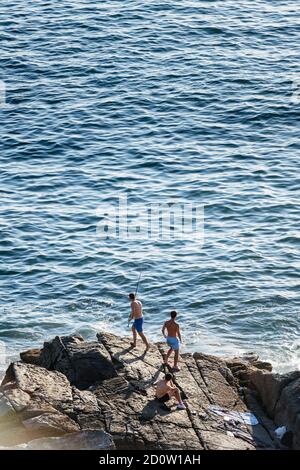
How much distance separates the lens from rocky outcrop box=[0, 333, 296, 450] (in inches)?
1101

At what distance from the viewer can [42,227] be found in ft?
150

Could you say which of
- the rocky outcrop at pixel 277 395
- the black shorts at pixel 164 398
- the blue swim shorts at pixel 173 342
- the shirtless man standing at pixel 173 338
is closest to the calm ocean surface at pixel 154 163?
the rocky outcrop at pixel 277 395

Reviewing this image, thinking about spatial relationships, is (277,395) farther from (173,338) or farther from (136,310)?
(136,310)

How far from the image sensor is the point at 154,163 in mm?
50812

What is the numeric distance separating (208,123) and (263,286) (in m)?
14.9

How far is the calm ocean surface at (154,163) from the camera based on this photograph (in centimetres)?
4041

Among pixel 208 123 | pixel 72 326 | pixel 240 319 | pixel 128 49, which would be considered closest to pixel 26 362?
pixel 72 326

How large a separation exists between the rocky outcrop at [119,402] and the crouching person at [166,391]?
0.62 feet

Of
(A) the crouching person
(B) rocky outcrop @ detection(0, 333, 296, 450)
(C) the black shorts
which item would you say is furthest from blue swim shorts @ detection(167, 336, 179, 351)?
(C) the black shorts

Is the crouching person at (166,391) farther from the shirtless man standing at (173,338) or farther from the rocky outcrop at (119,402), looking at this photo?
the shirtless man standing at (173,338)

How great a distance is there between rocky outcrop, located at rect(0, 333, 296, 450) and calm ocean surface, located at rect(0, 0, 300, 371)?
5.50 meters

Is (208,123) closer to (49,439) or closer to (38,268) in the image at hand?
(38,268)

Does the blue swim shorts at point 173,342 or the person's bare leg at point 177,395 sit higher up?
the blue swim shorts at point 173,342
